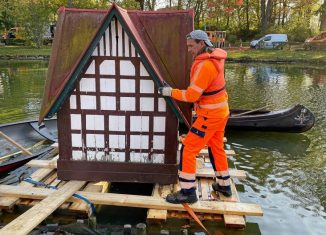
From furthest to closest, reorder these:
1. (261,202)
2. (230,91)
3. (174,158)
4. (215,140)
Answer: (230,91) → (261,202) → (174,158) → (215,140)

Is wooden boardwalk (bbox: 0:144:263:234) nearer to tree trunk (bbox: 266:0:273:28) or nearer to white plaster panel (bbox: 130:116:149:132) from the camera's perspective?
white plaster panel (bbox: 130:116:149:132)

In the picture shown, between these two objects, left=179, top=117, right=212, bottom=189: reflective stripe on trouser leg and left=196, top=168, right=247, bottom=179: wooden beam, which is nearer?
left=179, top=117, right=212, bottom=189: reflective stripe on trouser leg

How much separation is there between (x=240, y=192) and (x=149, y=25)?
3889 mm

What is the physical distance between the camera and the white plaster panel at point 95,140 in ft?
22.0

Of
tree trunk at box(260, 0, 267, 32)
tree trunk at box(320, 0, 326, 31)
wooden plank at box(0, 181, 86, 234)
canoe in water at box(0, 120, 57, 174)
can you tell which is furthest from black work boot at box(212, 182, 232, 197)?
tree trunk at box(260, 0, 267, 32)

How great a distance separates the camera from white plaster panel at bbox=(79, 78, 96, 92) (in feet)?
21.2

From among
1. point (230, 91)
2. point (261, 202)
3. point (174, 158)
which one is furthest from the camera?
point (230, 91)

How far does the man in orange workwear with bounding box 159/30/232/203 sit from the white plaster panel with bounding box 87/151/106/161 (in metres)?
1.40

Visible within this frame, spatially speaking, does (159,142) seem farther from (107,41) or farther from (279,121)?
(279,121)

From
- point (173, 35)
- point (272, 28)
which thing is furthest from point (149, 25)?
point (272, 28)

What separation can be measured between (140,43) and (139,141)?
1698mm

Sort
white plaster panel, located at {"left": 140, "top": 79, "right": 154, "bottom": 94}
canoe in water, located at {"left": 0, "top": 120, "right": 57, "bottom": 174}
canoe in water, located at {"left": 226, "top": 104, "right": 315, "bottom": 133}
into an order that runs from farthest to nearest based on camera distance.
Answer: canoe in water, located at {"left": 226, "top": 104, "right": 315, "bottom": 133} → canoe in water, located at {"left": 0, "top": 120, "right": 57, "bottom": 174} → white plaster panel, located at {"left": 140, "top": 79, "right": 154, "bottom": 94}

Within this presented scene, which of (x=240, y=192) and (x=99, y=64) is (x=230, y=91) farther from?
(x=99, y=64)

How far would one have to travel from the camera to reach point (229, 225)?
19.4 feet
